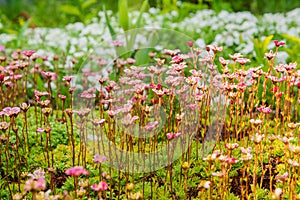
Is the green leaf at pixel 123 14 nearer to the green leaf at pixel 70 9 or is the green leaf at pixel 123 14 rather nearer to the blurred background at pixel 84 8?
the blurred background at pixel 84 8

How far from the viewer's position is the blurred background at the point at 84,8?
270 inches

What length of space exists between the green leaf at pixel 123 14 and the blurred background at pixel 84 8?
1.60 meters

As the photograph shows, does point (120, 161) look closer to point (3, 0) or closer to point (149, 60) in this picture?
point (149, 60)

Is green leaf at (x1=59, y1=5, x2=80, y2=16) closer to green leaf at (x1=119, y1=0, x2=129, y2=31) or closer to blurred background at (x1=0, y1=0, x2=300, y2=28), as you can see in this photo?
blurred background at (x1=0, y1=0, x2=300, y2=28)

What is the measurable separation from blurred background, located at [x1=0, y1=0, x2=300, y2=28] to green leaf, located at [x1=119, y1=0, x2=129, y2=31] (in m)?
1.60

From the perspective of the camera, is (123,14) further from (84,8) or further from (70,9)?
(84,8)

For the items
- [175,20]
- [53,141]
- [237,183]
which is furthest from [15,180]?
[175,20]

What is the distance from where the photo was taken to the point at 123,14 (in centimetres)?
493

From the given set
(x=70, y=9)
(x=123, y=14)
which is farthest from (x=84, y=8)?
(x=123, y=14)

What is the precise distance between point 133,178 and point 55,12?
6.26 metres

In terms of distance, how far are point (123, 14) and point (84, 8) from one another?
8.70 ft

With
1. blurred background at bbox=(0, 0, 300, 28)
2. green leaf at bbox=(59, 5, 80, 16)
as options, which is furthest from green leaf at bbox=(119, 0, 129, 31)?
green leaf at bbox=(59, 5, 80, 16)

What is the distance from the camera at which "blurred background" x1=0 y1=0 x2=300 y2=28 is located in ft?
22.5

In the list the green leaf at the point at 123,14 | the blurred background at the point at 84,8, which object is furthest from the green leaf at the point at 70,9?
the green leaf at the point at 123,14
